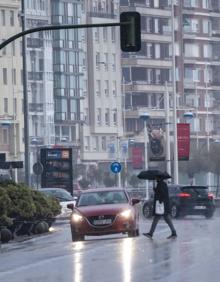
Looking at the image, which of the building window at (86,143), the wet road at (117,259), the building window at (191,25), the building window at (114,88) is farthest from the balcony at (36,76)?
the wet road at (117,259)

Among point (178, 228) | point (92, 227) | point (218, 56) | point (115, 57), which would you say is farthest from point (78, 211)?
point (218, 56)

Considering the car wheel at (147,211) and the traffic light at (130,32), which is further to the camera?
the car wheel at (147,211)

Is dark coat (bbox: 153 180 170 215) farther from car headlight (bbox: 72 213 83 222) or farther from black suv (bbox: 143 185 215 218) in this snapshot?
black suv (bbox: 143 185 215 218)

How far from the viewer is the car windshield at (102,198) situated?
40.2m

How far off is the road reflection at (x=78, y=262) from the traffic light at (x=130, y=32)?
4.58m

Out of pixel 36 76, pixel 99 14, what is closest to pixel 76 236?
pixel 36 76

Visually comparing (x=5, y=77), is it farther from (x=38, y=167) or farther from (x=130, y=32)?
(x=130, y=32)

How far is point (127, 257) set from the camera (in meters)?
29.3

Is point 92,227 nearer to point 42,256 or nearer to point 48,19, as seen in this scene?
point 42,256

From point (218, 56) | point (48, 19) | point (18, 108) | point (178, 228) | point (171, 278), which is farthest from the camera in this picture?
point (218, 56)

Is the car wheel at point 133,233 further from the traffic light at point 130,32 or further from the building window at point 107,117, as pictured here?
the building window at point 107,117

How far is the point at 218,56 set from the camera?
476 ft

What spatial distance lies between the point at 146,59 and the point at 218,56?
417 inches

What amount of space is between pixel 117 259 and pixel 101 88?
10528 centimetres
